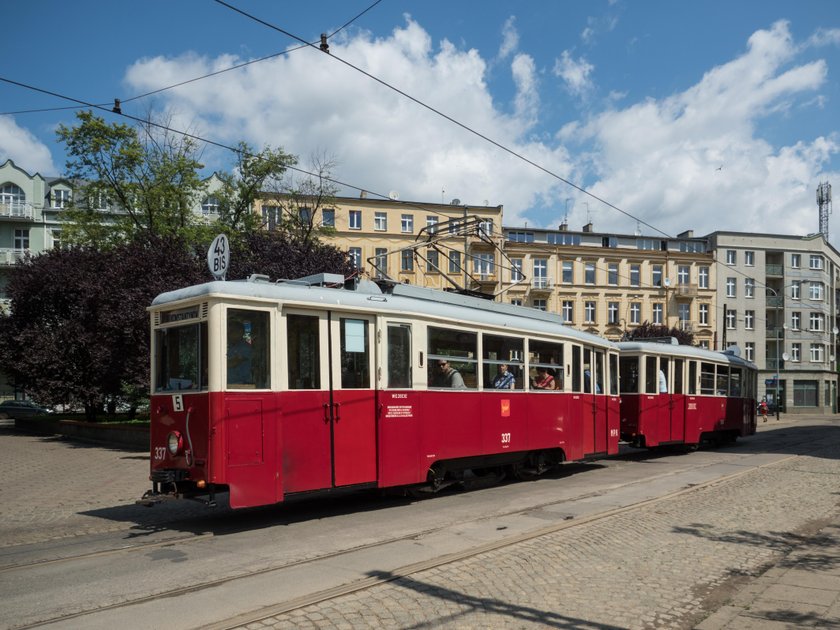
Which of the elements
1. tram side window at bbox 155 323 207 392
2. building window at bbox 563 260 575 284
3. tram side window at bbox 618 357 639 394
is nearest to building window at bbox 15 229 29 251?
building window at bbox 563 260 575 284

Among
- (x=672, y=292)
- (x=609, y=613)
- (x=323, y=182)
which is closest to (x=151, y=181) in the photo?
(x=323, y=182)

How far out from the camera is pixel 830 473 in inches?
621

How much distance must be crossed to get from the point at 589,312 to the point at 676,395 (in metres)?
41.2

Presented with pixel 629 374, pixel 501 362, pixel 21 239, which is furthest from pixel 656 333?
pixel 21 239

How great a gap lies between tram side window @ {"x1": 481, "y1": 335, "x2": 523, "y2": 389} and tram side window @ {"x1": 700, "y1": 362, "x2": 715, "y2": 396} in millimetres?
10426

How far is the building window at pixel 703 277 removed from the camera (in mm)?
65875

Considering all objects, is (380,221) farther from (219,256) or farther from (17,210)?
(219,256)

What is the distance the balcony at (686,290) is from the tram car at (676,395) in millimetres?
40462

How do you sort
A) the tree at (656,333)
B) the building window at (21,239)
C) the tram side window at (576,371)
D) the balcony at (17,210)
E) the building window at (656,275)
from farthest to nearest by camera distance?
the building window at (656,275)
the building window at (21,239)
the balcony at (17,210)
the tree at (656,333)
the tram side window at (576,371)

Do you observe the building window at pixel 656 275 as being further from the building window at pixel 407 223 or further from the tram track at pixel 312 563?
the tram track at pixel 312 563

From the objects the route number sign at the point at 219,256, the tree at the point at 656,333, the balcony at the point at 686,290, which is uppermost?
the balcony at the point at 686,290

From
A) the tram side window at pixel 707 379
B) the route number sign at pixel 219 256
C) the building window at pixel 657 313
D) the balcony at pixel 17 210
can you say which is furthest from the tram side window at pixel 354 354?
the building window at pixel 657 313

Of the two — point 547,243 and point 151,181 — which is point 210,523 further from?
point 547,243

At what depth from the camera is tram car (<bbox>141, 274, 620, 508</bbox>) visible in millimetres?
9109
